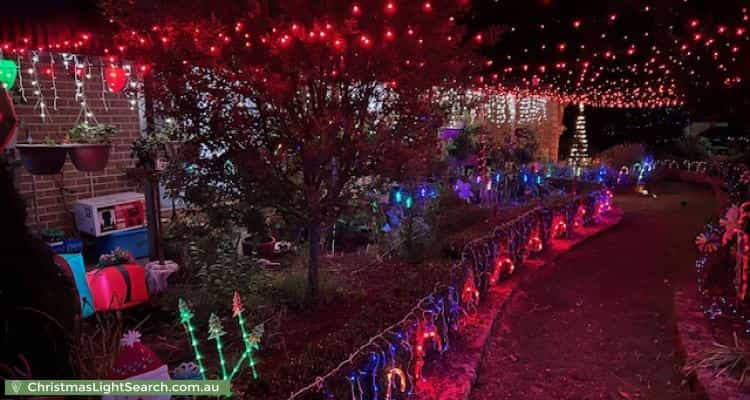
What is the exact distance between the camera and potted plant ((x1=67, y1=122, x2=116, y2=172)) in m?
5.67

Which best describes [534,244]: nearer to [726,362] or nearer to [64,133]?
[726,362]

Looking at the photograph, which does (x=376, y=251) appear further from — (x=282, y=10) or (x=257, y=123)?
(x=282, y=10)

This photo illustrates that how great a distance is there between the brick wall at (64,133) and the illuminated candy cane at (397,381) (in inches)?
165

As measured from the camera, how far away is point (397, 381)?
12.3 ft

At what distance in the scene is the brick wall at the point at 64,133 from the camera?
21.5 feet

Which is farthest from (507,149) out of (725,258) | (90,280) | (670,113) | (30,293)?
(670,113)

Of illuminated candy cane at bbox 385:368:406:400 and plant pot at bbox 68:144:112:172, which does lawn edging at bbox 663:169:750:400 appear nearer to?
illuminated candy cane at bbox 385:368:406:400

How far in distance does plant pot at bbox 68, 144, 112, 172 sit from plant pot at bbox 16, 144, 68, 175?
0.13 m

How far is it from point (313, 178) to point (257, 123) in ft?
2.31

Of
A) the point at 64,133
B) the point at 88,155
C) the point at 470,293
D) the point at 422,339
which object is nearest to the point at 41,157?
the point at 88,155

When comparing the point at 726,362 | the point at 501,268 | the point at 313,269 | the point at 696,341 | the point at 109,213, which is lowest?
the point at 696,341

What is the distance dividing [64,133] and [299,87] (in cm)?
406

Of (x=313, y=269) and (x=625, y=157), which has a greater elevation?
(x=625, y=157)

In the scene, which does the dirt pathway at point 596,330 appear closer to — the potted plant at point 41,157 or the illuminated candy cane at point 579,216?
the illuminated candy cane at point 579,216
